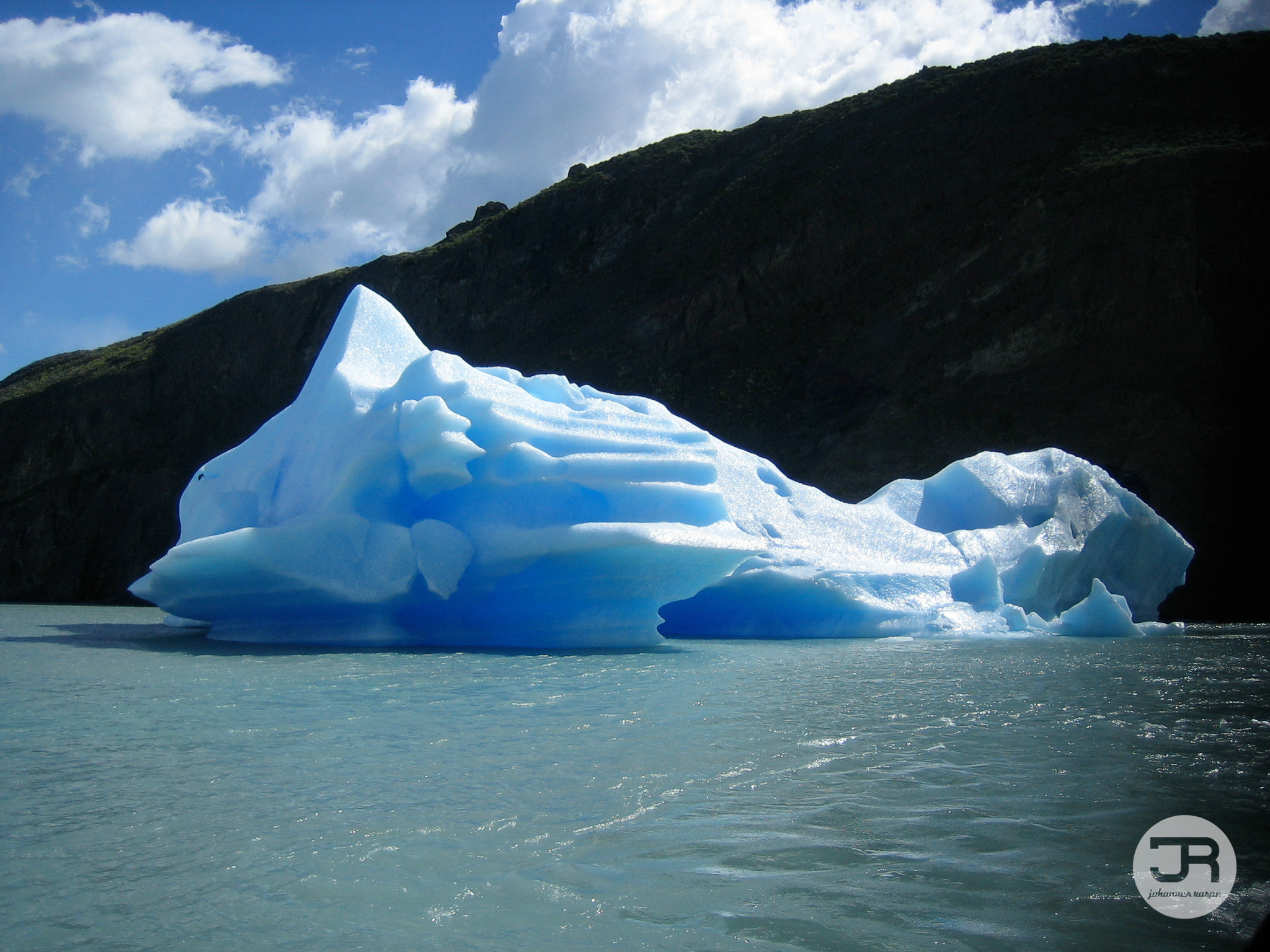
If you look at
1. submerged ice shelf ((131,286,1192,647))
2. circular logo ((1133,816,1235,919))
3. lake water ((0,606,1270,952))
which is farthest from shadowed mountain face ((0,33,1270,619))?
circular logo ((1133,816,1235,919))

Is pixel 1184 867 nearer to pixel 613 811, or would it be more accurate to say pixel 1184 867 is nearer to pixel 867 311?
pixel 613 811

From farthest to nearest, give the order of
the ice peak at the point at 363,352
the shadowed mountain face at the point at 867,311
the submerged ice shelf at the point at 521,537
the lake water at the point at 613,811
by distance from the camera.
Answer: the shadowed mountain face at the point at 867,311 → the ice peak at the point at 363,352 → the submerged ice shelf at the point at 521,537 → the lake water at the point at 613,811

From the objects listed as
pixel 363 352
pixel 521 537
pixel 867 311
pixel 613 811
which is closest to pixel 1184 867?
pixel 613 811

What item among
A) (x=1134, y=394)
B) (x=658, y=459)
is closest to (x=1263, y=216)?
(x=1134, y=394)

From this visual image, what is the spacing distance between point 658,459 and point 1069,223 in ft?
57.3

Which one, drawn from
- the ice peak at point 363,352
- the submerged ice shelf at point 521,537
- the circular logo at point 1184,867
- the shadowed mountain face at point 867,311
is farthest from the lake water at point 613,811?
the shadowed mountain face at point 867,311

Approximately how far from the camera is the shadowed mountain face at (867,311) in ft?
61.4

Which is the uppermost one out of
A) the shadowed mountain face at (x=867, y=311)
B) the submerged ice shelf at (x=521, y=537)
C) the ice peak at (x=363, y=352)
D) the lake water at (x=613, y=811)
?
the shadowed mountain face at (x=867, y=311)

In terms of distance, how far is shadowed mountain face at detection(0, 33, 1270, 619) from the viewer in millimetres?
18703

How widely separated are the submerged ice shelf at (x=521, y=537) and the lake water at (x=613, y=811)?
1.71m

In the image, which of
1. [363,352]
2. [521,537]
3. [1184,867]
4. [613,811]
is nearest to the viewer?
[1184,867]

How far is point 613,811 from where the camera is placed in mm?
2758

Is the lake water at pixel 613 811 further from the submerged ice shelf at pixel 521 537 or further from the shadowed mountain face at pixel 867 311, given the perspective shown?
the shadowed mountain face at pixel 867 311

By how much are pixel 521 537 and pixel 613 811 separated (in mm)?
4240
